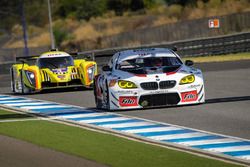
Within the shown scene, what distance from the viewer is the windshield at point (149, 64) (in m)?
19.2

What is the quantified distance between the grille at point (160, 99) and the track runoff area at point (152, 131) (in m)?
0.78

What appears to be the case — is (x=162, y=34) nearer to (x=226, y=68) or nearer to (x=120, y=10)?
(x=226, y=68)

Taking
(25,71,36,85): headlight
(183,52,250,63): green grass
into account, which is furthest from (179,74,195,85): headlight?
(183,52,250,63): green grass

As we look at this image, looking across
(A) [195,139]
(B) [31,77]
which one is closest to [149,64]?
Result: (A) [195,139]

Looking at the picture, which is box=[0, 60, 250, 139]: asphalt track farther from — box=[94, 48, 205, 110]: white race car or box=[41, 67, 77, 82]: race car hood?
box=[41, 67, 77, 82]: race car hood

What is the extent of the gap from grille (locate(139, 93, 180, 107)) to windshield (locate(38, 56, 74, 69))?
28.4 feet

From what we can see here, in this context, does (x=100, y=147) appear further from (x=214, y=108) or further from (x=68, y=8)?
(x=68, y=8)

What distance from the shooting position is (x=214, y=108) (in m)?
18.5

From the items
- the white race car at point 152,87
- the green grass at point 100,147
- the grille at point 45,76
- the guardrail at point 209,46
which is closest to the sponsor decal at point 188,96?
the white race car at point 152,87

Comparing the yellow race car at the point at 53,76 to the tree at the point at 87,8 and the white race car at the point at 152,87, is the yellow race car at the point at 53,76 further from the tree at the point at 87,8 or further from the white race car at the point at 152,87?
the tree at the point at 87,8

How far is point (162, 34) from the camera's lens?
59.5 meters

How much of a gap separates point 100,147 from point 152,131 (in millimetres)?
2078

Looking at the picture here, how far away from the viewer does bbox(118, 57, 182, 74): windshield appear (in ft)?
Result: 63.0

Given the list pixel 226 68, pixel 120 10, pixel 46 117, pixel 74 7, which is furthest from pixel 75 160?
pixel 74 7
